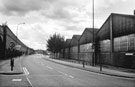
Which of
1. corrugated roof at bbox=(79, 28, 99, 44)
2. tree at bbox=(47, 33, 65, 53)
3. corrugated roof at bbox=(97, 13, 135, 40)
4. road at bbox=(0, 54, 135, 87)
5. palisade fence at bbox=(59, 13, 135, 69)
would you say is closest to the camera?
road at bbox=(0, 54, 135, 87)

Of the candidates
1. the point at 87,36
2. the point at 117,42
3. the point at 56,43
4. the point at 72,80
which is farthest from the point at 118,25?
the point at 56,43

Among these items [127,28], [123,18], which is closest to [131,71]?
[127,28]

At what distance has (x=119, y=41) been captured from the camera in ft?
84.3

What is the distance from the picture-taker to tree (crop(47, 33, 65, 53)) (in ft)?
228

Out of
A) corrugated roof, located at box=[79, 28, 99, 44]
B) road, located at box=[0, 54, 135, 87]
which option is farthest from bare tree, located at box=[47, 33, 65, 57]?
road, located at box=[0, 54, 135, 87]

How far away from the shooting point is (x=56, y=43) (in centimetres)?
6931

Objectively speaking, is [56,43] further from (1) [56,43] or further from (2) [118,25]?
(2) [118,25]

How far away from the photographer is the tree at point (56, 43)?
69.4 metres

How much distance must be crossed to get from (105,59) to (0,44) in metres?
26.0

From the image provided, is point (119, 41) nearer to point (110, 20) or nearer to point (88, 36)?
point (110, 20)

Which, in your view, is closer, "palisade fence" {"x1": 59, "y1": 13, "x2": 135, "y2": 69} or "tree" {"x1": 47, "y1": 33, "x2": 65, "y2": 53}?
"palisade fence" {"x1": 59, "y1": 13, "x2": 135, "y2": 69}

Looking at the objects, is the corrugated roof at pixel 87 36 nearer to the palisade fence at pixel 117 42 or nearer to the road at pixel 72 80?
the palisade fence at pixel 117 42

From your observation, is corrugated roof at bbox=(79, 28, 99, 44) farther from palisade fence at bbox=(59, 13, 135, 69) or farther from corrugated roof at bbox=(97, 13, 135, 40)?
corrugated roof at bbox=(97, 13, 135, 40)

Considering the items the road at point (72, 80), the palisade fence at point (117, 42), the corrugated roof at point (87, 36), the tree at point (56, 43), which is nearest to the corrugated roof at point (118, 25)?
the palisade fence at point (117, 42)
